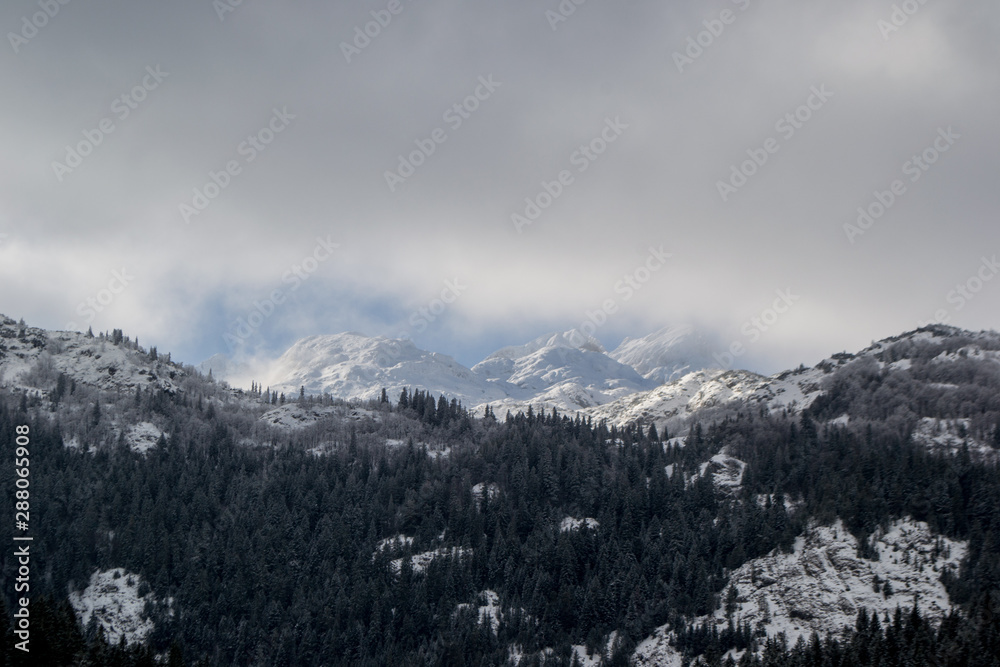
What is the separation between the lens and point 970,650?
198 m

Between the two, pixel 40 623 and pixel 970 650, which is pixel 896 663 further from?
pixel 40 623


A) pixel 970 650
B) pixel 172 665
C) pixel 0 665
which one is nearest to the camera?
pixel 0 665

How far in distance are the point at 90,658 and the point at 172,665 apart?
1346 centimetres

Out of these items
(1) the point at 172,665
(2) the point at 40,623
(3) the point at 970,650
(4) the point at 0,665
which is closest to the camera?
(4) the point at 0,665

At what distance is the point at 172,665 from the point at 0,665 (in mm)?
34814

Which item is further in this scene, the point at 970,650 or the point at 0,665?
the point at 970,650

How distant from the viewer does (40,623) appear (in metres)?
144

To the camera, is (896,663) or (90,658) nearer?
(90,658)

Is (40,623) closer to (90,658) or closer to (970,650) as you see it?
(90,658)

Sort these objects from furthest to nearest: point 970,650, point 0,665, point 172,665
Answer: point 970,650
point 172,665
point 0,665

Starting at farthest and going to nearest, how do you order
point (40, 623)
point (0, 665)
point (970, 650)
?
point (970, 650)
point (40, 623)
point (0, 665)

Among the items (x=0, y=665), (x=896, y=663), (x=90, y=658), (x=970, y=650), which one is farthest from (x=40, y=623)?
(x=970, y=650)

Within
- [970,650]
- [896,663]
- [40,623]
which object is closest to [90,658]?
[40,623]

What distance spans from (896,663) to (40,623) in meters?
176
